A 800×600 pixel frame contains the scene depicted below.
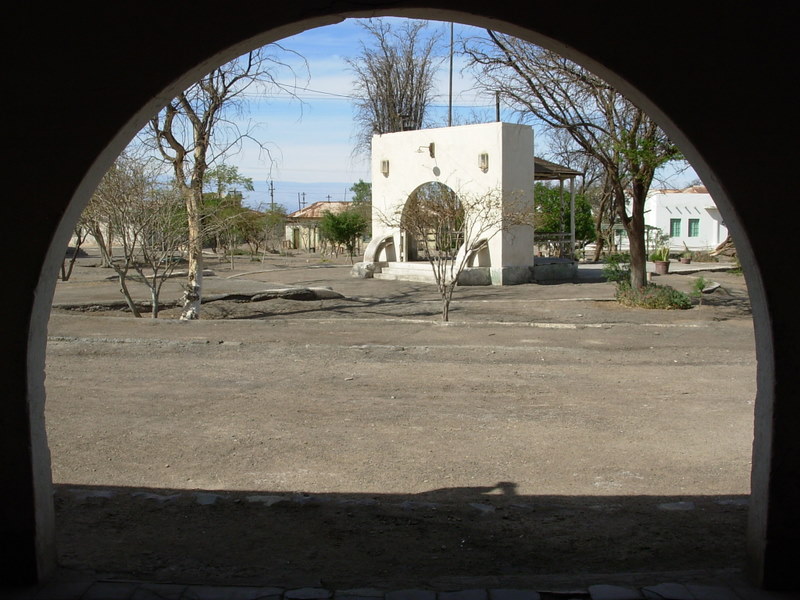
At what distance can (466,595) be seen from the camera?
10.5ft

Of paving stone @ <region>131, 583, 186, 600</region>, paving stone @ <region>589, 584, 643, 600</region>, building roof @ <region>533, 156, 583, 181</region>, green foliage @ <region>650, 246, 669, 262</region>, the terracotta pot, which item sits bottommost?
paving stone @ <region>589, 584, 643, 600</region>

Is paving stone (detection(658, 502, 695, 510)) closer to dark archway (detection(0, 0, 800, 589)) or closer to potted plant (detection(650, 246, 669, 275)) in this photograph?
dark archway (detection(0, 0, 800, 589))

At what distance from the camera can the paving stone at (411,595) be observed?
10.4 feet

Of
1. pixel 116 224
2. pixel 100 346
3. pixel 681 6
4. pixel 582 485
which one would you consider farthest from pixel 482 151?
pixel 681 6

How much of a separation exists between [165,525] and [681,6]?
3704 millimetres

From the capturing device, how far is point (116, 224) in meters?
15.2

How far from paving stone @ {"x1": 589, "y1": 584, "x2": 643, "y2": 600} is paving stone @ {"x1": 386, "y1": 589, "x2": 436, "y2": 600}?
663 millimetres

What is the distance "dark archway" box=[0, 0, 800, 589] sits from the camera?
10.0 feet

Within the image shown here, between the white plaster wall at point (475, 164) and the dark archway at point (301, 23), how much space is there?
1985 centimetres

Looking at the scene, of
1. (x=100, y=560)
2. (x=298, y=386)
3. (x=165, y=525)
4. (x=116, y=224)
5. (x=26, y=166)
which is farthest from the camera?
(x=116, y=224)

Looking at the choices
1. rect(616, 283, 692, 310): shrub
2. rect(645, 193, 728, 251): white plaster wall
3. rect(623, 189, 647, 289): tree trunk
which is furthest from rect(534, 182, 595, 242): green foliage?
rect(645, 193, 728, 251): white plaster wall

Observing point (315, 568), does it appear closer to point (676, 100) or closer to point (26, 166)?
point (26, 166)

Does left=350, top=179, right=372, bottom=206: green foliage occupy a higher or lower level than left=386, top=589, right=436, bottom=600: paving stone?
higher

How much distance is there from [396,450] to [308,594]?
3.01 m
